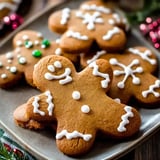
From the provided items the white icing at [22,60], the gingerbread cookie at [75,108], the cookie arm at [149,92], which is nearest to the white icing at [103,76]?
the gingerbread cookie at [75,108]

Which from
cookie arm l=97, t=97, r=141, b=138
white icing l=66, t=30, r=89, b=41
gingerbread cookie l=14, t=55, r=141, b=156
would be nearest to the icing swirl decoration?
gingerbread cookie l=14, t=55, r=141, b=156

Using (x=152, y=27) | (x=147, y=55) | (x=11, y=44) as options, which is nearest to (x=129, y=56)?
(x=147, y=55)

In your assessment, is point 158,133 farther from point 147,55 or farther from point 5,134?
point 5,134

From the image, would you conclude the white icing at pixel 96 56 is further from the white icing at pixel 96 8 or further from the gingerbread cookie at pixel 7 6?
the gingerbread cookie at pixel 7 6

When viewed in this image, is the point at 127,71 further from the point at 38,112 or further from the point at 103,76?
the point at 38,112

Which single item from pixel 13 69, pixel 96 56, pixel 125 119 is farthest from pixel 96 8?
pixel 125 119

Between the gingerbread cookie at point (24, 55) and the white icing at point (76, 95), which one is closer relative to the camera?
the white icing at point (76, 95)
